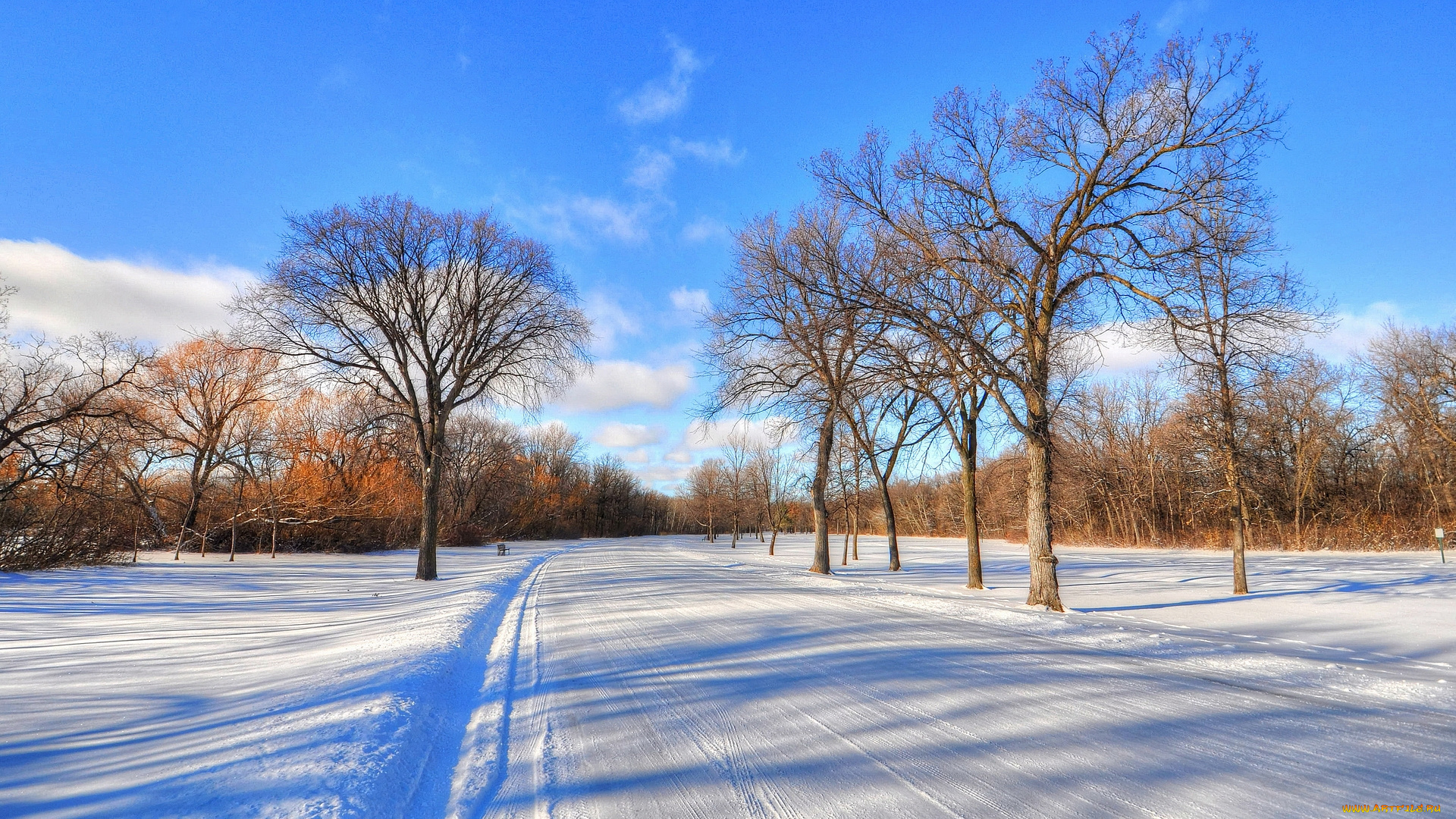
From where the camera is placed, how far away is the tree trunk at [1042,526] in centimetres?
1079

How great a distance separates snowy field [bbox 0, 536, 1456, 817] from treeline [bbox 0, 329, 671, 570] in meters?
7.21

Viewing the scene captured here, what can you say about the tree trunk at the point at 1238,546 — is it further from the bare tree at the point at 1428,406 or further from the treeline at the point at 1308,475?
the bare tree at the point at 1428,406

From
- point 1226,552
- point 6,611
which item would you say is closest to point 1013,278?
point 6,611

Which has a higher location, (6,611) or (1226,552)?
(6,611)

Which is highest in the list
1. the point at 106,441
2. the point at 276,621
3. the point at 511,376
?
the point at 511,376

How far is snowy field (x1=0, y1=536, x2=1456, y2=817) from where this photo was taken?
3.13 meters

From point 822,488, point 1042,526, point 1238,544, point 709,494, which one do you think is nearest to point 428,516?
point 822,488

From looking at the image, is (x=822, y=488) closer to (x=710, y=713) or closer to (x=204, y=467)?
(x=710, y=713)

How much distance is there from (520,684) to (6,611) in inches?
367

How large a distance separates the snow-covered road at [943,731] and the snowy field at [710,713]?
3cm

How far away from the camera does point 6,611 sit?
8.79m

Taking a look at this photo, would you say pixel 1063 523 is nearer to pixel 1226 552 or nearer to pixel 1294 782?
pixel 1226 552

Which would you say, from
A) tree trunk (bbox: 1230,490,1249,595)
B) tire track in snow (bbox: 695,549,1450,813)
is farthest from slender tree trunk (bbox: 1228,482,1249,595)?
tire track in snow (bbox: 695,549,1450,813)

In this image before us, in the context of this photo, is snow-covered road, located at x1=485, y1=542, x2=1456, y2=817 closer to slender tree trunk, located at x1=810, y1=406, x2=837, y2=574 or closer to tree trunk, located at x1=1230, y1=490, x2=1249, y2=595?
tree trunk, located at x1=1230, y1=490, x2=1249, y2=595
